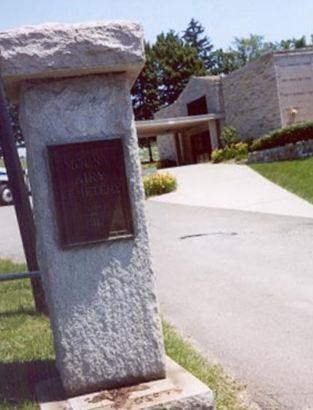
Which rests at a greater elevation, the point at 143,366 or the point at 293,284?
the point at 143,366

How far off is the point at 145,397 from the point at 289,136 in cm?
2221

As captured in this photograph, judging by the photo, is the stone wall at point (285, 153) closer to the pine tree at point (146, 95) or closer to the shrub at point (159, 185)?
the shrub at point (159, 185)

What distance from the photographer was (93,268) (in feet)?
11.1

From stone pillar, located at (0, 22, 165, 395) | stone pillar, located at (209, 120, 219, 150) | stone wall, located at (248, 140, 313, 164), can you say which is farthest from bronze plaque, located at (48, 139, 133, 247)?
stone pillar, located at (209, 120, 219, 150)

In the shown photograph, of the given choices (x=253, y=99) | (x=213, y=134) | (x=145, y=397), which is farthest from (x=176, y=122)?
(x=145, y=397)

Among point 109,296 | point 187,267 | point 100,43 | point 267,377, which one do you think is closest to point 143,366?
point 109,296

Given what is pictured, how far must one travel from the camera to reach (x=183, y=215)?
15039mm

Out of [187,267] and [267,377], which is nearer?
[267,377]

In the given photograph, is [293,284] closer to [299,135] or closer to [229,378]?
[229,378]

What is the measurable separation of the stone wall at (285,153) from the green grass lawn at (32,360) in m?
18.4

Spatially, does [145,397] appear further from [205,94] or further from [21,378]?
[205,94]

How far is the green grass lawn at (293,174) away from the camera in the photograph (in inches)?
670

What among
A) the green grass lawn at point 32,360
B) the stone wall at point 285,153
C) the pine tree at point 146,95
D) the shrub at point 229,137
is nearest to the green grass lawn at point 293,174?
the stone wall at point 285,153

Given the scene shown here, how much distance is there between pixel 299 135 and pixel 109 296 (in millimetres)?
21668
